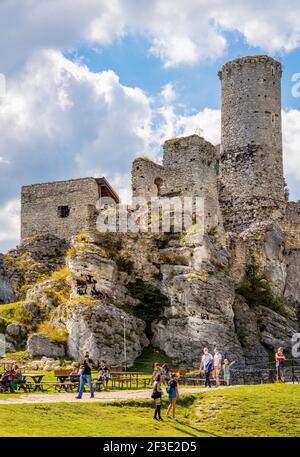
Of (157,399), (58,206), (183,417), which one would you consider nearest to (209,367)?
(183,417)

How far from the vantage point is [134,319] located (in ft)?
157

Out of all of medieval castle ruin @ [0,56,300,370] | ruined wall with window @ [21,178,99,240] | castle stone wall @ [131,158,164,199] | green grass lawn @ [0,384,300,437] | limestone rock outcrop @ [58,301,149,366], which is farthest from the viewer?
ruined wall with window @ [21,178,99,240]

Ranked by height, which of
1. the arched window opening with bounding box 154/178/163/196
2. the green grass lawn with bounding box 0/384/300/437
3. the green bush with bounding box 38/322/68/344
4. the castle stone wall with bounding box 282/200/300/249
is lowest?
the green grass lawn with bounding box 0/384/300/437

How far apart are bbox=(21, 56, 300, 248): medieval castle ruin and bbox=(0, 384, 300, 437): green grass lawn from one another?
26966 millimetres

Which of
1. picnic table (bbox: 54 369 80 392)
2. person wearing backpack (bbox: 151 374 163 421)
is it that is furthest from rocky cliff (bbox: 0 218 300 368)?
person wearing backpack (bbox: 151 374 163 421)

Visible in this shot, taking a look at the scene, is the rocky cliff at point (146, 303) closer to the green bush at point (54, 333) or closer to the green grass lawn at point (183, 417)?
the green bush at point (54, 333)

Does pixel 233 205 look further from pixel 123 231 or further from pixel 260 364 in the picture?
pixel 260 364

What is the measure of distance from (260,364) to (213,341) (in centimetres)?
333

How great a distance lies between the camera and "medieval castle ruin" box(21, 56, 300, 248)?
6056cm

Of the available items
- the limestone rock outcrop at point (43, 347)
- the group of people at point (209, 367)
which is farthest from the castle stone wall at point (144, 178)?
the group of people at point (209, 367)

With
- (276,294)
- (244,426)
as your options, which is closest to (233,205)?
(276,294)

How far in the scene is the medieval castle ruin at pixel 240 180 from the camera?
6056cm

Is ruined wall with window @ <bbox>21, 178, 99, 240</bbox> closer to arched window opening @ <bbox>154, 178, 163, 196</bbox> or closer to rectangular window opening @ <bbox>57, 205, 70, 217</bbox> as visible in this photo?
rectangular window opening @ <bbox>57, 205, 70, 217</bbox>

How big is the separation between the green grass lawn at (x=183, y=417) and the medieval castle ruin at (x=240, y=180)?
27.0m
